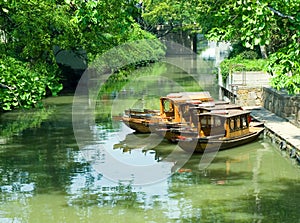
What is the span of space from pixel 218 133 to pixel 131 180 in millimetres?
5223

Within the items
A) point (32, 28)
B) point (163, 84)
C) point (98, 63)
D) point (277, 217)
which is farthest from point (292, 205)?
point (163, 84)

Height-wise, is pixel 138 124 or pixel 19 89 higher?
pixel 19 89

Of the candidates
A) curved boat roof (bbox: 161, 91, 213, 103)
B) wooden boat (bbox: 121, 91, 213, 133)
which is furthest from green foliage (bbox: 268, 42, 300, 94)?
curved boat roof (bbox: 161, 91, 213, 103)

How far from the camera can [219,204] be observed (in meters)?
16.2

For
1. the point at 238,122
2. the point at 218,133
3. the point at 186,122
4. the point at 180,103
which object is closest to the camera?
the point at 218,133

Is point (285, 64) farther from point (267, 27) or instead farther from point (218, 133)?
point (218, 133)

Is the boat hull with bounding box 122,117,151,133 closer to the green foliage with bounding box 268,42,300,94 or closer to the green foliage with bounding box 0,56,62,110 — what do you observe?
the green foliage with bounding box 0,56,62,110

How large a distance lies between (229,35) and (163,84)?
111ft

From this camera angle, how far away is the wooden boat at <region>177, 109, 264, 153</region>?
21.9 meters

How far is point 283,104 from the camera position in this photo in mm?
26453

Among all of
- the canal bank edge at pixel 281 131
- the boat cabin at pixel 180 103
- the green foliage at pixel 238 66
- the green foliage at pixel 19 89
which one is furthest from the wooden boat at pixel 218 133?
the green foliage at pixel 238 66

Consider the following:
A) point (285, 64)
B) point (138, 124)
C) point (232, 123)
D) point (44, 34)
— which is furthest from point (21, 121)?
point (285, 64)

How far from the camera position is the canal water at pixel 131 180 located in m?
15.6

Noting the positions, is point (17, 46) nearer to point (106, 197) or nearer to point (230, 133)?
point (230, 133)
